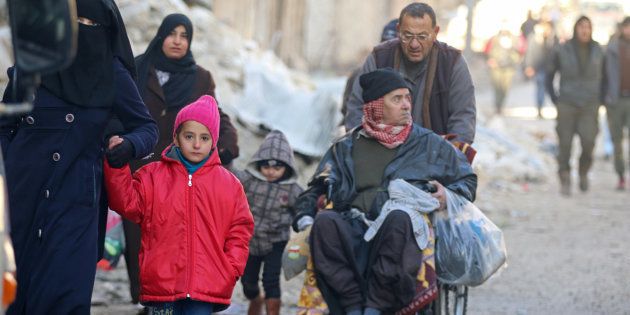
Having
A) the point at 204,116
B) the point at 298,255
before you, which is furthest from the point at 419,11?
the point at 204,116

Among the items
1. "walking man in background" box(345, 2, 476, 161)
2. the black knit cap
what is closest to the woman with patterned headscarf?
the black knit cap

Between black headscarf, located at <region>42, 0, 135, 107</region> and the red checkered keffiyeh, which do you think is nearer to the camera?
black headscarf, located at <region>42, 0, 135, 107</region>

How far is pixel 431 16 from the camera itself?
7.34 m

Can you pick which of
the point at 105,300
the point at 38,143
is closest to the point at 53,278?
the point at 38,143

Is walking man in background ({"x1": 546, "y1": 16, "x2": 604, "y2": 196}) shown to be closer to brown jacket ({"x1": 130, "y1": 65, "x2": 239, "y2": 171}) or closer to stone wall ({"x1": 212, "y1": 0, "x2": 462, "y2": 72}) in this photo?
brown jacket ({"x1": 130, "y1": 65, "x2": 239, "y2": 171})

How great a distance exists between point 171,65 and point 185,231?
1.97 m

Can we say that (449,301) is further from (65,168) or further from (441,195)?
(65,168)

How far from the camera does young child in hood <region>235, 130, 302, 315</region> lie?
7848 mm

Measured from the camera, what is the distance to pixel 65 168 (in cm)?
535

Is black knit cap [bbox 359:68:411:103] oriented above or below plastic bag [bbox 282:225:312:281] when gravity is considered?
above

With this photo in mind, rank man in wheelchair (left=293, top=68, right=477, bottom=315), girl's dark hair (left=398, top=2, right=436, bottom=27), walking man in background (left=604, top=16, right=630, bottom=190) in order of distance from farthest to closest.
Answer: walking man in background (left=604, top=16, right=630, bottom=190) < girl's dark hair (left=398, top=2, right=436, bottom=27) < man in wheelchair (left=293, top=68, right=477, bottom=315)

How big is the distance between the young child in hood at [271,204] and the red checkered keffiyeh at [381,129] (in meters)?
1.13

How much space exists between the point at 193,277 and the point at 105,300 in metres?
2.97

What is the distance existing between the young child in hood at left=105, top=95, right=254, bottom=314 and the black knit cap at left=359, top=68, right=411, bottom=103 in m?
1.00
